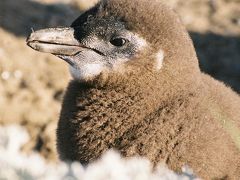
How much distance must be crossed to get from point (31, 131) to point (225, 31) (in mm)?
3157

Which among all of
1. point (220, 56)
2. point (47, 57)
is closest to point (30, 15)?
point (47, 57)

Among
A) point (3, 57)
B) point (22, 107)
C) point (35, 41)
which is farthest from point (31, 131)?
point (35, 41)

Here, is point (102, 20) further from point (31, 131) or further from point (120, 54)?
point (31, 131)

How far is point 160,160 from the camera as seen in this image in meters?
3.33

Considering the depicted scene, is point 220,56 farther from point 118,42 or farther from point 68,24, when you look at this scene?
point 118,42

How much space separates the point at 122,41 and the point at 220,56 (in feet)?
14.5

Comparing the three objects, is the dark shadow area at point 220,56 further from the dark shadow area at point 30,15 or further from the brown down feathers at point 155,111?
the brown down feathers at point 155,111

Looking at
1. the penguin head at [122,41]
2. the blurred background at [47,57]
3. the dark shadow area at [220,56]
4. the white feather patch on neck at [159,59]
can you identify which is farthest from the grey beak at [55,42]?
the dark shadow area at [220,56]

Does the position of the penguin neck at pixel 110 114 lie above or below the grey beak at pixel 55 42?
below

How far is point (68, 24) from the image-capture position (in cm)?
741

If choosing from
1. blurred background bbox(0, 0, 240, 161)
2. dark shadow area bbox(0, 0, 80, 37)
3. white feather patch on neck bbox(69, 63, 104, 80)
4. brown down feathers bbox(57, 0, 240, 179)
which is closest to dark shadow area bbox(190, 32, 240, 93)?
blurred background bbox(0, 0, 240, 161)

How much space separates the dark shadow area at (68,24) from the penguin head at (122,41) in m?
3.69

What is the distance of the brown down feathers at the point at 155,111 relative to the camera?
3381 millimetres

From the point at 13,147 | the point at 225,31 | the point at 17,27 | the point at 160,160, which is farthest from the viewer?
the point at 225,31
